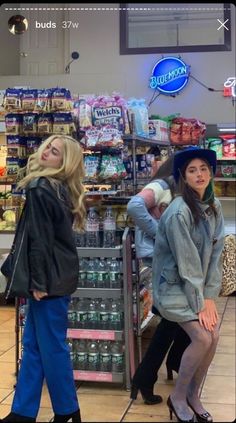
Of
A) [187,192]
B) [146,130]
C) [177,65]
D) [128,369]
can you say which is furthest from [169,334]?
[177,65]

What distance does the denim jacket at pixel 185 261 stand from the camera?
2383 millimetres

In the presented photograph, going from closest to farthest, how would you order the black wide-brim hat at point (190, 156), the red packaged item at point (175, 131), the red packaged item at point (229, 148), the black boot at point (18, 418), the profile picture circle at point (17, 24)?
the black boot at point (18, 418)
the black wide-brim hat at point (190, 156)
the red packaged item at point (175, 131)
the profile picture circle at point (17, 24)
the red packaged item at point (229, 148)

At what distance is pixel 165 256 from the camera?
2.50 meters

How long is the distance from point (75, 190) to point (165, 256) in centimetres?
51

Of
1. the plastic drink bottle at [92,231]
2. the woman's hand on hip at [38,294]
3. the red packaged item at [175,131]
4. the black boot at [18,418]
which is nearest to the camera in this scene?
the woman's hand on hip at [38,294]

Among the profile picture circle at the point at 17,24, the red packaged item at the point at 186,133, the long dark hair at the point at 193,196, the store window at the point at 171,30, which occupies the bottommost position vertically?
the long dark hair at the point at 193,196

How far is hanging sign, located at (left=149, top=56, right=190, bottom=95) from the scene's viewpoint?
22.0 feet

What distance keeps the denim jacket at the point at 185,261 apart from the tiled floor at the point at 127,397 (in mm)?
630

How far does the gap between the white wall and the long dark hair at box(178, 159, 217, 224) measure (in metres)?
4.39

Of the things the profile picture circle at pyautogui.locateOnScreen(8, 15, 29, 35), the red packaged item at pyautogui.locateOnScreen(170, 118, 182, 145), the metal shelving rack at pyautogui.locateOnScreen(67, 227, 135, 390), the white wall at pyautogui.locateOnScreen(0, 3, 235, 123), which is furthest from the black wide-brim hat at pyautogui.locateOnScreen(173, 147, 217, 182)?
the white wall at pyautogui.locateOnScreen(0, 3, 235, 123)

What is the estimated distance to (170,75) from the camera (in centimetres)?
674

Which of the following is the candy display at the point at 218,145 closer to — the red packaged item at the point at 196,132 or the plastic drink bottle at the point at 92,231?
the red packaged item at the point at 196,132
